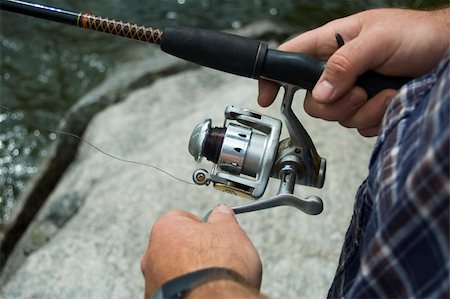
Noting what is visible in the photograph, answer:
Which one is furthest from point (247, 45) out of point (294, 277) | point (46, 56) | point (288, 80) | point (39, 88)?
point (46, 56)

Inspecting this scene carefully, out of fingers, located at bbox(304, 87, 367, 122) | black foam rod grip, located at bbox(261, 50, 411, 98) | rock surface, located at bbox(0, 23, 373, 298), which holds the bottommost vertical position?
rock surface, located at bbox(0, 23, 373, 298)

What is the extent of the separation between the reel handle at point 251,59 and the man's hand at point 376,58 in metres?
0.02

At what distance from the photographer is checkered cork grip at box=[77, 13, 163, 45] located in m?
1.52

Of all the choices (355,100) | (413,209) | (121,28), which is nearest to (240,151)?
(355,100)

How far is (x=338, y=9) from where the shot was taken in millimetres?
5789

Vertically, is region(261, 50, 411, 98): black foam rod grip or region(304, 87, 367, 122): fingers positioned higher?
region(261, 50, 411, 98): black foam rod grip

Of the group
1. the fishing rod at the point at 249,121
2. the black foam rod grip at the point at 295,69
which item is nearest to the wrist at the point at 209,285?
the fishing rod at the point at 249,121

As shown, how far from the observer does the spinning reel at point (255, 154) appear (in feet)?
4.66

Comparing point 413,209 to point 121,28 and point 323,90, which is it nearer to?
point 323,90

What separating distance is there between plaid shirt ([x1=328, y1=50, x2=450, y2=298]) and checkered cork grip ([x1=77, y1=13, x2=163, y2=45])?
2.28 feet

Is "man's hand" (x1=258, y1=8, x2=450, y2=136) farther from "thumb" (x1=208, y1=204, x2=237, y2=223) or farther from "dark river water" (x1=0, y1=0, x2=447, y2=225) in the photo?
"dark river water" (x1=0, y1=0, x2=447, y2=225)

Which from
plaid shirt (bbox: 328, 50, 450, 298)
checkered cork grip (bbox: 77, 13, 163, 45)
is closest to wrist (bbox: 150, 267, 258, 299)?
plaid shirt (bbox: 328, 50, 450, 298)

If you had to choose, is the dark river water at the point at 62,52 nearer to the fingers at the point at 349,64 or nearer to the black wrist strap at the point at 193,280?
the fingers at the point at 349,64

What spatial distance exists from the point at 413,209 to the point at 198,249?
44 cm
